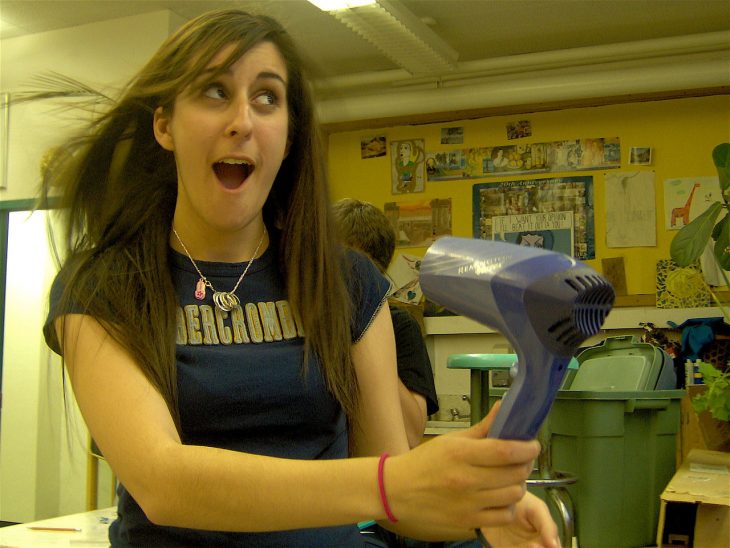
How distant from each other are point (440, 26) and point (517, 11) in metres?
0.41

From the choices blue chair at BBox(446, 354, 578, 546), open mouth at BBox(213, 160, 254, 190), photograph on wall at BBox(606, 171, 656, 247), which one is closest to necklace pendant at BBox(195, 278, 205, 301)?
open mouth at BBox(213, 160, 254, 190)

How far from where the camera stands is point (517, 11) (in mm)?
4207

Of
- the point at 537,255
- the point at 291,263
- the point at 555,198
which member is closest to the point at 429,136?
the point at 555,198

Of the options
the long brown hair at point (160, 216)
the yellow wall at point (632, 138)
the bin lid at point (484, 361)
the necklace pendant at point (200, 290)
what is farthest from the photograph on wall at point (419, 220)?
the necklace pendant at point (200, 290)

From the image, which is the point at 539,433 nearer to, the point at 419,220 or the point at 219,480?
the point at 219,480

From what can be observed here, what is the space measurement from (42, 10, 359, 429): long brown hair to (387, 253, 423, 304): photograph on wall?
3883mm

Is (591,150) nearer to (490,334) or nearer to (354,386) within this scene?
(490,334)

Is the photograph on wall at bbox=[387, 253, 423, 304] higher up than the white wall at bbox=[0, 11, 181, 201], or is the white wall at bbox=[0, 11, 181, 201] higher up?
the white wall at bbox=[0, 11, 181, 201]

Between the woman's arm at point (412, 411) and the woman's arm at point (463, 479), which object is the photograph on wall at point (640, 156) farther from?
the woman's arm at point (463, 479)

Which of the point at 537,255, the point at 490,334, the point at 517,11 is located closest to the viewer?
the point at 537,255

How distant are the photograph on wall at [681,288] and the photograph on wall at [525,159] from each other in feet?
2.24

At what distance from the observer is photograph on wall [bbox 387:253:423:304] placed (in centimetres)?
506

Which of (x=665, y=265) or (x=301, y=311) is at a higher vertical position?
(x=665, y=265)

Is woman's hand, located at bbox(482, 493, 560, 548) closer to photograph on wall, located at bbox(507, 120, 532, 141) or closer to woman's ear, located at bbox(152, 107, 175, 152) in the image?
woman's ear, located at bbox(152, 107, 175, 152)
